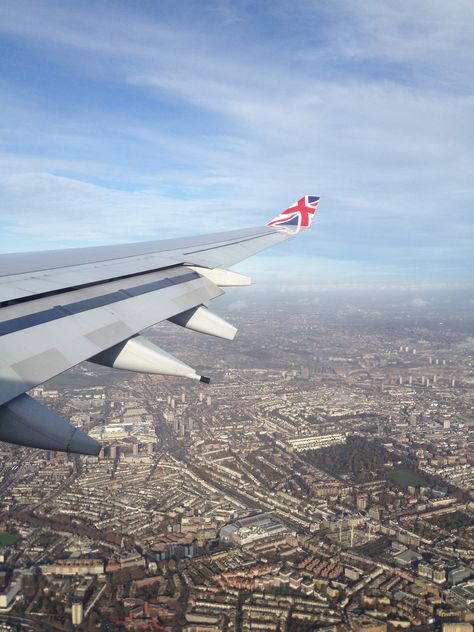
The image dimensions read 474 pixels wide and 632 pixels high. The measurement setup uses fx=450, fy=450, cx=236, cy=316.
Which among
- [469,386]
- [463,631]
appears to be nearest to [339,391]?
[469,386]

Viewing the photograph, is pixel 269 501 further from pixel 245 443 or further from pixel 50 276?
pixel 50 276

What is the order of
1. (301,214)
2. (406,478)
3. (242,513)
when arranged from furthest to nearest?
(406,478) < (242,513) < (301,214)

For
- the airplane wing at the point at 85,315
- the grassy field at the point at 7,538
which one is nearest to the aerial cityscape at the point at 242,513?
the grassy field at the point at 7,538

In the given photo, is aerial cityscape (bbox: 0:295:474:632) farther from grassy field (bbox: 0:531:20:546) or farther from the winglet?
the winglet

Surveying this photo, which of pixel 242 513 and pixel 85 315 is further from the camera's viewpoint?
pixel 242 513

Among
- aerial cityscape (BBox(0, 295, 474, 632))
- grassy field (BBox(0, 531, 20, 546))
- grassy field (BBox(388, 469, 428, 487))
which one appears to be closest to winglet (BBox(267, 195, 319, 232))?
aerial cityscape (BBox(0, 295, 474, 632))

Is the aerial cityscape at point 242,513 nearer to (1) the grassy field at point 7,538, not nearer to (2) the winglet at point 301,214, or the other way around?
(1) the grassy field at point 7,538

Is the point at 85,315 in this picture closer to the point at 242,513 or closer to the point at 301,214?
the point at 301,214

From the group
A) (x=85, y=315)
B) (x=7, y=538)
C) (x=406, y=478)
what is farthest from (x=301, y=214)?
(x=406, y=478)
